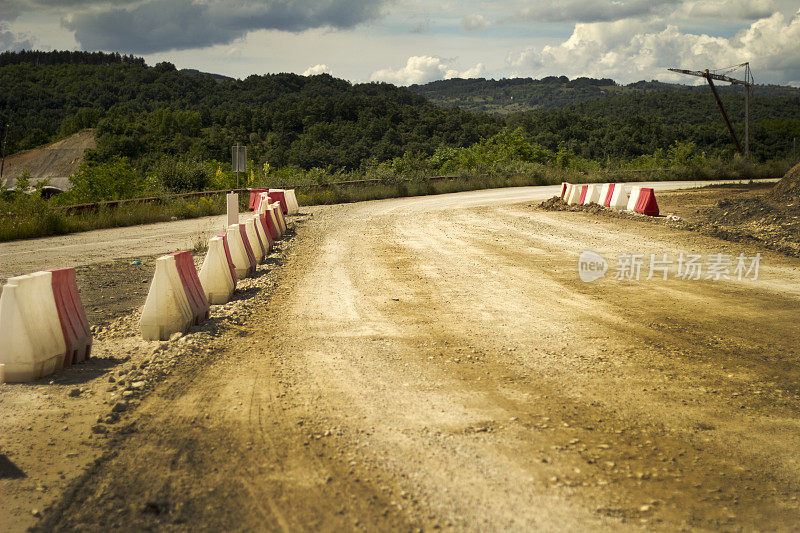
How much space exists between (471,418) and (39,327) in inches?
158

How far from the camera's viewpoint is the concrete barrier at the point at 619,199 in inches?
806

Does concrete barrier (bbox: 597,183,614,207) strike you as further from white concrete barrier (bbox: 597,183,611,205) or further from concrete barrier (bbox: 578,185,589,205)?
concrete barrier (bbox: 578,185,589,205)

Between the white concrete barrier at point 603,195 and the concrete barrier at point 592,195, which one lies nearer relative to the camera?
the white concrete barrier at point 603,195

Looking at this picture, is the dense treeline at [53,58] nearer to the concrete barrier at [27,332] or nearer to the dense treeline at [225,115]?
the dense treeline at [225,115]

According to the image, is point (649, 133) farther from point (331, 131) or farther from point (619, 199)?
point (619, 199)

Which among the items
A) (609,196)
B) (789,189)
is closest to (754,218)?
(789,189)

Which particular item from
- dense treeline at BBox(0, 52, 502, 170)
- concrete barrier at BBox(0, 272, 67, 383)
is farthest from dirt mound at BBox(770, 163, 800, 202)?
dense treeline at BBox(0, 52, 502, 170)

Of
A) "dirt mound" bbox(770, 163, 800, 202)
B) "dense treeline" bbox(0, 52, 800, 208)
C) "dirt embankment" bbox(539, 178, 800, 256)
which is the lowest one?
"dirt embankment" bbox(539, 178, 800, 256)

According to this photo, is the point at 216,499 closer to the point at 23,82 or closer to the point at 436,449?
the point at 436,449

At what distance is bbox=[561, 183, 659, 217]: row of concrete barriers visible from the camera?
760 inches

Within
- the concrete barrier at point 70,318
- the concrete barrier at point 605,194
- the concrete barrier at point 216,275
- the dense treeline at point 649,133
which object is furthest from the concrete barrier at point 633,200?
the dense treeline at point 649,133

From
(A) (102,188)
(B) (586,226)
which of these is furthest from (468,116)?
(B) (586,226)

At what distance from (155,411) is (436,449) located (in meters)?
2.30

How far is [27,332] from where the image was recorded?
5387mm
